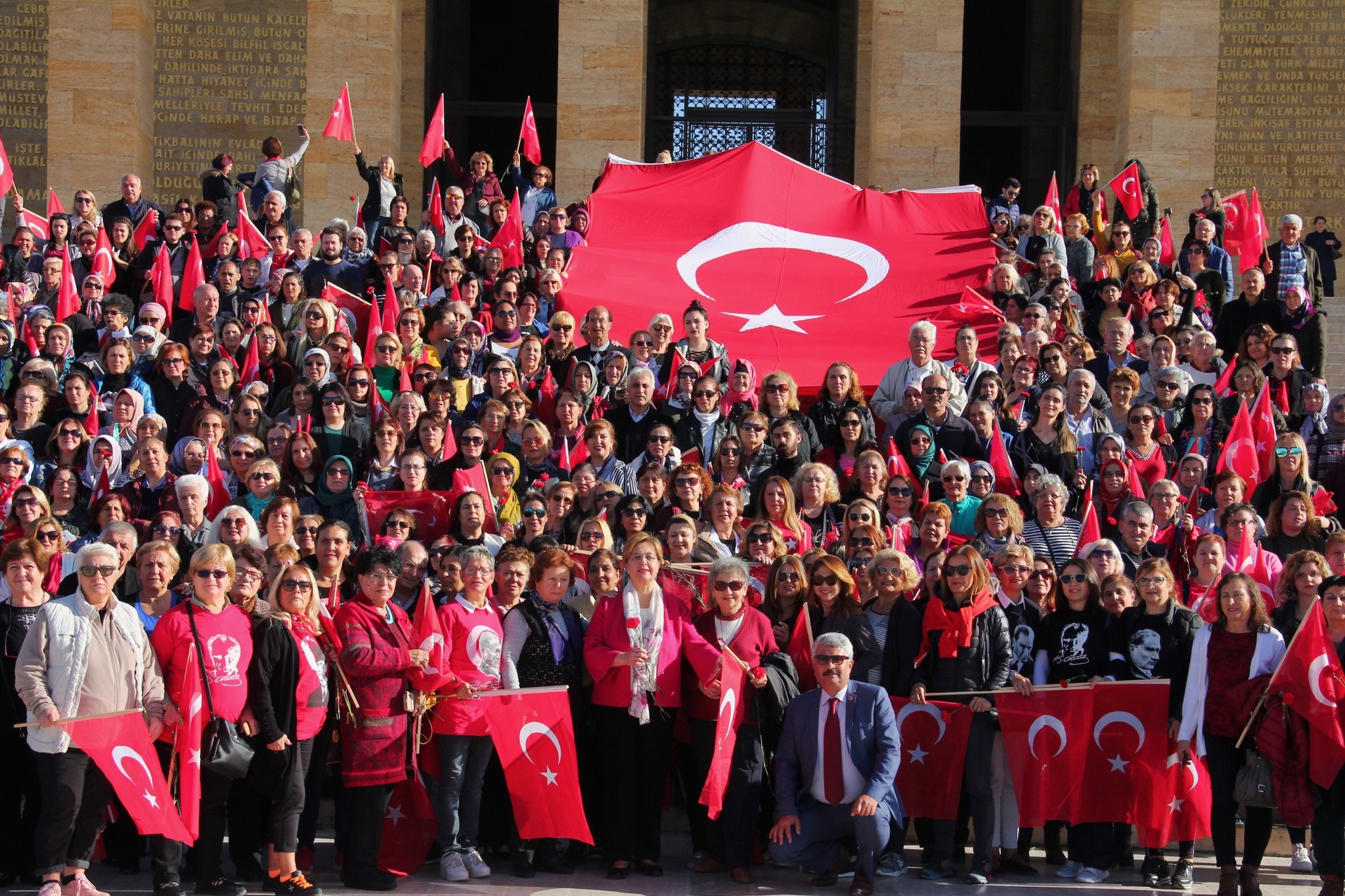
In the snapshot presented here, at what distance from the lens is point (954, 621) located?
364 inches

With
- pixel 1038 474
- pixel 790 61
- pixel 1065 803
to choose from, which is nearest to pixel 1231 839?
pixel 1065 803

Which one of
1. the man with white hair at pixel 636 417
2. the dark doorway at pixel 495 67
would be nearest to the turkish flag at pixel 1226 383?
the man with white hair at pixel 636 417

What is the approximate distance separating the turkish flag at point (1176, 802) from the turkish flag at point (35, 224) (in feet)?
40.0

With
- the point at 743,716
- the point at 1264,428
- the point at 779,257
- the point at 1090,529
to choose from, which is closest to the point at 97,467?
the point at 743,716

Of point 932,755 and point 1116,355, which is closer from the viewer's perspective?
point 932,755

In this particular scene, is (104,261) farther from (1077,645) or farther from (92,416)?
(1077,645)

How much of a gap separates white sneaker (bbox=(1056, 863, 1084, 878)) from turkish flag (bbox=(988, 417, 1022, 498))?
3.12 meters

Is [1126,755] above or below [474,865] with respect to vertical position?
above

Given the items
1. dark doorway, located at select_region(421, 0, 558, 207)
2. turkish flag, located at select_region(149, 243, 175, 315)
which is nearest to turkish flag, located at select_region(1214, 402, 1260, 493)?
turkish flag, located at select_region(149, 243, 175, 315)

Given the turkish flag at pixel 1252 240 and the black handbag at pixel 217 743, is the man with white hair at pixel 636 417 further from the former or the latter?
the turkish flag at pixel 1252 240

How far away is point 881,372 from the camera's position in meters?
14.9

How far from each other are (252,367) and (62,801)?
5.50 meters

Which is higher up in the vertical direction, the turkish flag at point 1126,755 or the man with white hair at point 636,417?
the man with white hair at point 636,417

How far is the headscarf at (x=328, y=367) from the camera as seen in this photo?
12414 mm
